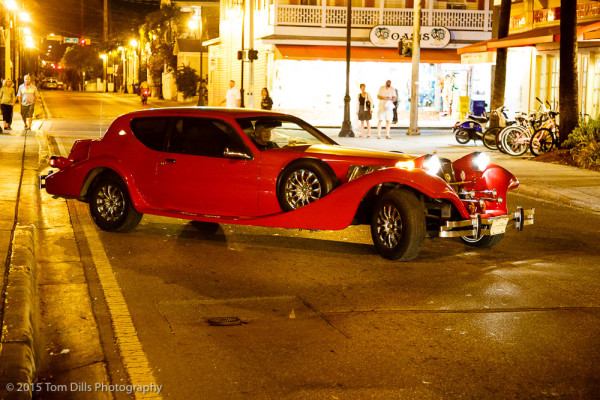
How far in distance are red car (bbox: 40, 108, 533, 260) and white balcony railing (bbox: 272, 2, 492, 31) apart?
96.2ft

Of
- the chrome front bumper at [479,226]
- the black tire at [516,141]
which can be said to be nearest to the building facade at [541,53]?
the black tire at [516,141]

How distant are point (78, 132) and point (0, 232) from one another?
66.7ft

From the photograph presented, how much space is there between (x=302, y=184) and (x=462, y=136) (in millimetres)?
17268

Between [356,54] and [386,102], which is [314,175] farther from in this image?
[356,54]

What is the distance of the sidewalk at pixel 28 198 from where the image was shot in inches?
220

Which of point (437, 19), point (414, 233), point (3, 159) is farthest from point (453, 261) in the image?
point (437, 19)

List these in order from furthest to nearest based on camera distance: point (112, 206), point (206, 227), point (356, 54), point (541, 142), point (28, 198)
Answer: point (356, 54)
point (541, 142)
point (28, 198)
point (206, 227)
point (112, 206)

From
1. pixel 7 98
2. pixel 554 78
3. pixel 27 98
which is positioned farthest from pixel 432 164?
pixel 27 98

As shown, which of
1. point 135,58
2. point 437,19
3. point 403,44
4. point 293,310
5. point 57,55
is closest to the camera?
point 293,310

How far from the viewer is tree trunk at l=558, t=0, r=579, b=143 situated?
766 inches

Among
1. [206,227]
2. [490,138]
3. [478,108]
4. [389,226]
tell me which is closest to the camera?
[389,226]

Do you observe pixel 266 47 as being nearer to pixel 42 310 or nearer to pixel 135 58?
pixel 42 310

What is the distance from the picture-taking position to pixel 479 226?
8719mm

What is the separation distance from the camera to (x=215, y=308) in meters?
7.09
